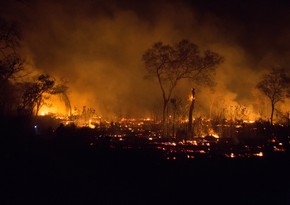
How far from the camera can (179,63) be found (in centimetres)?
2364

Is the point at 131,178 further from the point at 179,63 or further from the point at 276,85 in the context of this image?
the point at 276,85

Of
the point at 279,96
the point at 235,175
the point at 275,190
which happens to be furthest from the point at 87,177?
the point at 279,96

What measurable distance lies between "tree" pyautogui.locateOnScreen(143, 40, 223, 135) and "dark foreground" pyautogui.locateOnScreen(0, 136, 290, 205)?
1252 cm

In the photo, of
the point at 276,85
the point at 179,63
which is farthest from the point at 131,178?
the point at 276,85

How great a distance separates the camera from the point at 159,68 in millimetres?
23812

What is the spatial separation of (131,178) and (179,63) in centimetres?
1569

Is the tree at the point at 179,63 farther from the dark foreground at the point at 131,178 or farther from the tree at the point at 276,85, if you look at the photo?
the dark foreground at the point at 131,178

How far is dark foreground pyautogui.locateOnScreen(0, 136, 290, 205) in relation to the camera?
24.1ft

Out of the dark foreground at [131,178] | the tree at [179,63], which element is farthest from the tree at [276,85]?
the dark foreground at [131,178]

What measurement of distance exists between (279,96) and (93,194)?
23119 mm

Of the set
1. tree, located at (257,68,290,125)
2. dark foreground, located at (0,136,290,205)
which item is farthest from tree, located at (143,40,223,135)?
dark foreground, located at (0,136,290,205)

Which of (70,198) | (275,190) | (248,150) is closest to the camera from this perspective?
(70,198)

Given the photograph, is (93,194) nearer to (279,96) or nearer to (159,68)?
(159,68)

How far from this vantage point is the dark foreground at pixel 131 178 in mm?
7332
